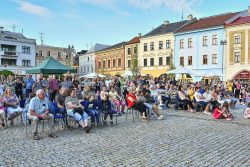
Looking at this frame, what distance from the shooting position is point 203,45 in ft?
132

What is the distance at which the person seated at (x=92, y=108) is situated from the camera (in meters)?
9.17

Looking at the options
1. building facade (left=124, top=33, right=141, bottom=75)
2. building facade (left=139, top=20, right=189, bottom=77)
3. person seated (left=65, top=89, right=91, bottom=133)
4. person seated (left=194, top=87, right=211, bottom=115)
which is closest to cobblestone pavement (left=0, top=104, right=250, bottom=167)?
person seated (left=65, top=89, right=91, bottom=133)

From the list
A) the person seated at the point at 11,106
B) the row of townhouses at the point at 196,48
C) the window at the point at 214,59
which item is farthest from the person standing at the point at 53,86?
the window at the point at 214,59

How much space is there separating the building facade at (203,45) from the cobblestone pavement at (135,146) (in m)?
29.5

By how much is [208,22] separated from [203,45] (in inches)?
159

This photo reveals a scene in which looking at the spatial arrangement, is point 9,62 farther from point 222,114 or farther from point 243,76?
point 222,114

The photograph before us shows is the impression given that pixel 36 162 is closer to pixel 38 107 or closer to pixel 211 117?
pixel 38 107

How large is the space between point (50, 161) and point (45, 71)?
442 inches

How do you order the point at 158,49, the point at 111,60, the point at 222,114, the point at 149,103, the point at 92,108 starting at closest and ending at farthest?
1. the point at 92,108
2. the point at 222,114
3. the point at 149,103
4. the point at 158,49
5. the point at 111,60

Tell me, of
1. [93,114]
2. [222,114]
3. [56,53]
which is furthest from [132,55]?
[93,114]

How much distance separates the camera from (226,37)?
37.3 meters

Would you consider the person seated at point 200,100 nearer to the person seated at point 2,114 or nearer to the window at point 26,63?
the person seated at point 2,114

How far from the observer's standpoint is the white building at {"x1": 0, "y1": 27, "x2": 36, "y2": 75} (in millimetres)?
52359

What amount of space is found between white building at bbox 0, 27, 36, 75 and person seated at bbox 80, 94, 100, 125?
1788 inches
